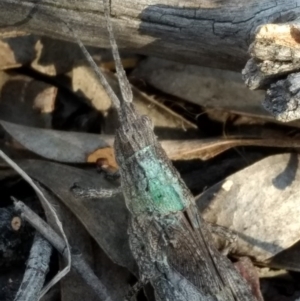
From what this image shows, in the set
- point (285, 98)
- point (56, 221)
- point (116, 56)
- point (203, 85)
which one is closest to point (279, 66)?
point (285, 98)

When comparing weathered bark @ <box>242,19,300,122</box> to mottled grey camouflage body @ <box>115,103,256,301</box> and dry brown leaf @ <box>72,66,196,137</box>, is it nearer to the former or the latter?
mottled grey camouflage body @ <box>115,103,256,301</box>

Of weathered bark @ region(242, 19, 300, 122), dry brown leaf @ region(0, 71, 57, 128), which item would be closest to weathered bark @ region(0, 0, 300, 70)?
weathered bark @ region(242, 19, 300, 122)

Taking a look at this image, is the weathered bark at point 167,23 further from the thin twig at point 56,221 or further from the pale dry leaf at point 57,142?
the thin twig at point 56,221

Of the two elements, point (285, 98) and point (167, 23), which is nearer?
point (285, 98)

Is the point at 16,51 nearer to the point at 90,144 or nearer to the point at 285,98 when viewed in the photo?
the point at 90,144

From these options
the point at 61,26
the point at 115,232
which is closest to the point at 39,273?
the point at 115,232

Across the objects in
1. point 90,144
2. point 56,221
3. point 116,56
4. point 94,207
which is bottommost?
point 56,221

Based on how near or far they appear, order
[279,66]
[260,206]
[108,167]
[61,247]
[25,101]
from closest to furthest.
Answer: [279,66], [61,247], [260,206], [108,167], [25,101]
